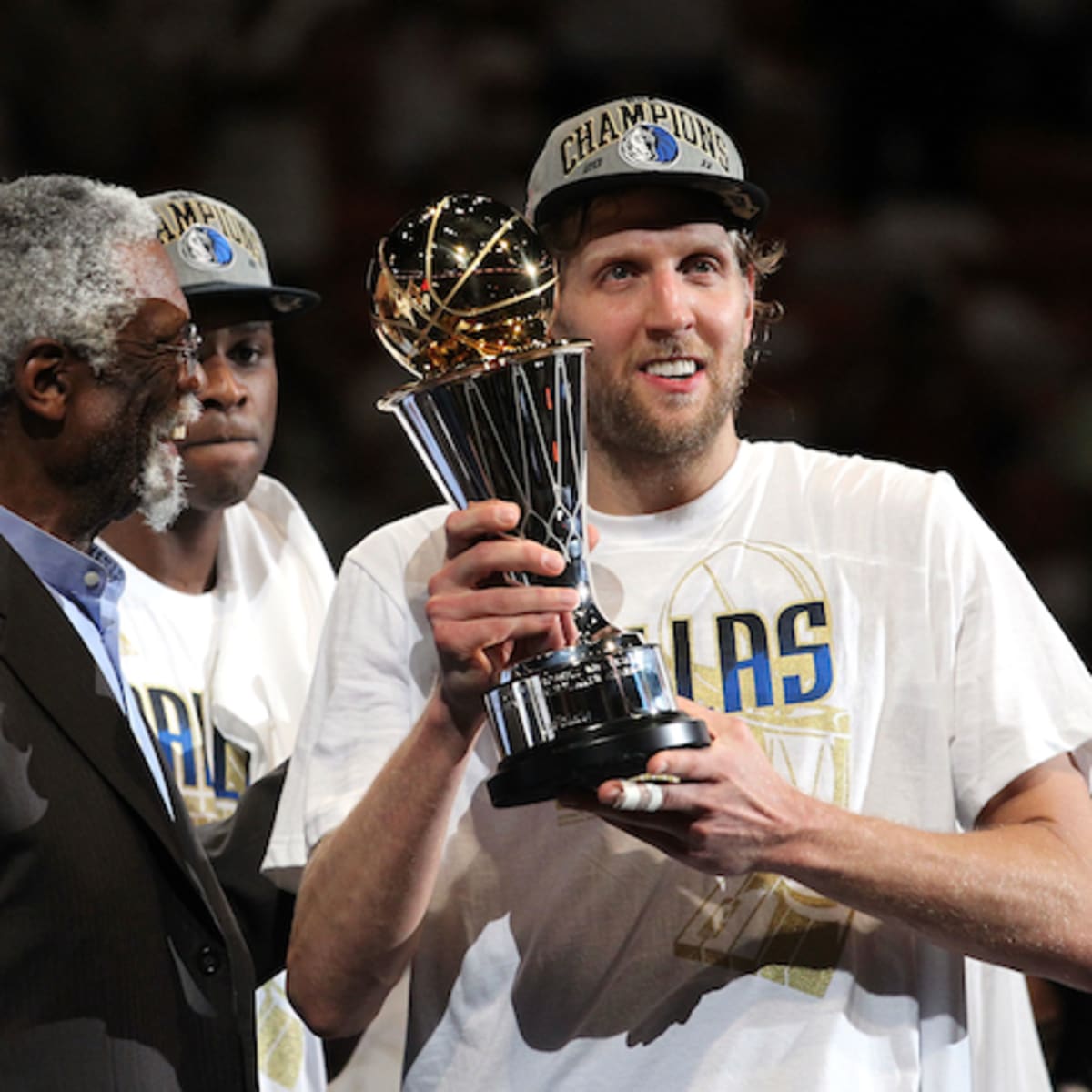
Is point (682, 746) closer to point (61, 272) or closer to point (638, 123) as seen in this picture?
point (638, 123)

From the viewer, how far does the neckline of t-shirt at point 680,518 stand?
1574 millimetres

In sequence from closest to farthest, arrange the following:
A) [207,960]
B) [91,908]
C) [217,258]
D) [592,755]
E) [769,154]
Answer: [592,755] → [91,908] → [207,960] → [217,258] → [769,154]

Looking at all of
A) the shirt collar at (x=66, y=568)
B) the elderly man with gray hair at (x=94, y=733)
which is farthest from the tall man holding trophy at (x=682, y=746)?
the shirt collar at (x=66, y=568)

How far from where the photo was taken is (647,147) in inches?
62.5

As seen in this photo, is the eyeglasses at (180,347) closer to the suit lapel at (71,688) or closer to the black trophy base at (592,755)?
the suit lapel at (71,688)

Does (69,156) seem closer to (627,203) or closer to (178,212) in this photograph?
(178,212)

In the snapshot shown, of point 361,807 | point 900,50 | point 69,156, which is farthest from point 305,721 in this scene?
point 900,50

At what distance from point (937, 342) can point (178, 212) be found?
177 centimetres

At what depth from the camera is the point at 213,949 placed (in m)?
1.46

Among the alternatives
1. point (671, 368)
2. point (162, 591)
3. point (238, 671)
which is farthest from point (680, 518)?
point (162, 591)

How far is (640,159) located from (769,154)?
196 centimetres

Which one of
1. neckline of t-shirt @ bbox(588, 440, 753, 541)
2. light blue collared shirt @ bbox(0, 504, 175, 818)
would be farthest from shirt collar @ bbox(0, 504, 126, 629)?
neckline of t-shirt @ bbox(588, 440, 753, 541)

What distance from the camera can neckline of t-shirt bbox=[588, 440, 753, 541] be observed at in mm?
1574

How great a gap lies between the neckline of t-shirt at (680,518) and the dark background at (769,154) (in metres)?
1.77
